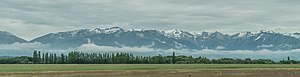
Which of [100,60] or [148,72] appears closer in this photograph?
[148,72]

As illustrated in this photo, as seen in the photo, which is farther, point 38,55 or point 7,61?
point 38,55

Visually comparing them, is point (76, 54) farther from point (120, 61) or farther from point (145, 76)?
point (145, 76)

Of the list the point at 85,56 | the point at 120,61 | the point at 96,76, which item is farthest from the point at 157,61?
the point at 96,76

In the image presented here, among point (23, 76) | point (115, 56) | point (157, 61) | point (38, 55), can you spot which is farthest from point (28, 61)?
point (23, 76)

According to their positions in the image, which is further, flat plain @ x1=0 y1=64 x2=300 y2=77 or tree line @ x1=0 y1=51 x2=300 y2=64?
tree line @ x1=0 y1=51 x2=300 y2=64

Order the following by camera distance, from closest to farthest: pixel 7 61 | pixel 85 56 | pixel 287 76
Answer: pixel 287 76
pixel 7 61
pixel 85 56

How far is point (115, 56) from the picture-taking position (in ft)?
642

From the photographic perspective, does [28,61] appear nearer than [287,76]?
No

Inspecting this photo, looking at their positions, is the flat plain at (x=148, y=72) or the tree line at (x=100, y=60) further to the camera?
the tree line at (x=100, y=60)

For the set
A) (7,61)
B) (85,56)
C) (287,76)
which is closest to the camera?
(287,76)

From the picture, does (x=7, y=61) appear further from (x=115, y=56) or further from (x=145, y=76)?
(x=145, y=76)

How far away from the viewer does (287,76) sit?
72.1 metres

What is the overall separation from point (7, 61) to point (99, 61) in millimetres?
29880

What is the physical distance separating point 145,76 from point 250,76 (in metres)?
13.7
